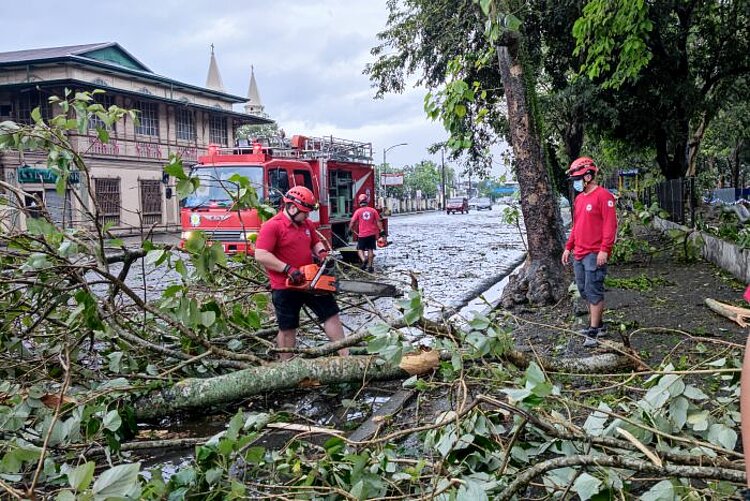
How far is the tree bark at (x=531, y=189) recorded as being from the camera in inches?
331

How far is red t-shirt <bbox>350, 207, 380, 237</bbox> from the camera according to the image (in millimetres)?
13312

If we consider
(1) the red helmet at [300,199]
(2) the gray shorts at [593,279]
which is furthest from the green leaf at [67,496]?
(2) the gray shorts at [593,279]

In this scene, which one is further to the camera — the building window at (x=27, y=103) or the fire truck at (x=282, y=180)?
the building window at (x=27, y=103)

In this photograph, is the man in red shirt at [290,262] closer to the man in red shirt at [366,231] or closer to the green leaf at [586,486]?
the green leaf at [586,486]

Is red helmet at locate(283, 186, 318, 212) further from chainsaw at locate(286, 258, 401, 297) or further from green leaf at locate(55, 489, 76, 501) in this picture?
green leaf at locate(55, 489, 76, 501)

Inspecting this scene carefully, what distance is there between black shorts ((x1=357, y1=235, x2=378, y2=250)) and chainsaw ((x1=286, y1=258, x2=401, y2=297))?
791cm

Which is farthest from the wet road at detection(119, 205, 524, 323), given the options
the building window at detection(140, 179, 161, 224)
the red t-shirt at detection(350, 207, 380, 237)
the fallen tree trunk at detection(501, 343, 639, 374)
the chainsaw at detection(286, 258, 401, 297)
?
the building window at detection(140, 179, 161, 224)

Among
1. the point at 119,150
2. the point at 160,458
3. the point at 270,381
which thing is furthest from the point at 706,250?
the point at 119,150

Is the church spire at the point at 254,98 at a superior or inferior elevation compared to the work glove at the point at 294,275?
superior

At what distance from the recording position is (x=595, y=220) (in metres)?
6.28

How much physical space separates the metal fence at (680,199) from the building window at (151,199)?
23.6m

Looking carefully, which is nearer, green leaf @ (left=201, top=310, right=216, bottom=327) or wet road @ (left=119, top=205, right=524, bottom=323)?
green leaf @ (left=201, top=310, right=216, bottom=327)

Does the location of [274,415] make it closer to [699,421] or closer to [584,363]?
[699,421]

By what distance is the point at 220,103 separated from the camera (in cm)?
3788
